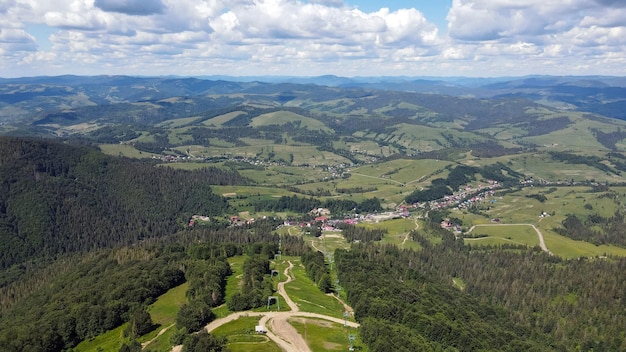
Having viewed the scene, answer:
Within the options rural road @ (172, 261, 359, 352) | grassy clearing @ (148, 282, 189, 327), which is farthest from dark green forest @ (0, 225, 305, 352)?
rural road @ (172, 261, 359, 352)

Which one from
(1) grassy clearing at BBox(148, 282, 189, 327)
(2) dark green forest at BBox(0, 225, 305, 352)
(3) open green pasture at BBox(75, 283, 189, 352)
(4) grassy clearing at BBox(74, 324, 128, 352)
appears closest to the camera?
(3) open green pasture at BBox(75, 283, 189, 352)

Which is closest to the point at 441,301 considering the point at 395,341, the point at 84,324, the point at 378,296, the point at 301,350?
the point at 378,296

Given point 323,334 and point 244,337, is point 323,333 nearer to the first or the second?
point 323,334

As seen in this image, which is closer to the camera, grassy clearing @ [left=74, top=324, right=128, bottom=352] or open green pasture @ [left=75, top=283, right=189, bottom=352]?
open green pasture @ [left=75, top=283, right=189, bottom=352]

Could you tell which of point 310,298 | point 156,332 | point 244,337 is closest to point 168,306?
point 156,332

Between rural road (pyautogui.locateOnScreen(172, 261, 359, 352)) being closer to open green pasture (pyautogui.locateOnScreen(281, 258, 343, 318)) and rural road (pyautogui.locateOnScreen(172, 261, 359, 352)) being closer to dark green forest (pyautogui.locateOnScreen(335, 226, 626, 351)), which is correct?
open green pasture (pyautogui.locateOnScreen(281, 258, 343, 318))

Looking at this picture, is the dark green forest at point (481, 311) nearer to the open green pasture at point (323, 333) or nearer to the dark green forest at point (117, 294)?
the open green pasture at point (323, 333)

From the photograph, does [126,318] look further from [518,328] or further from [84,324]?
[518,328]
